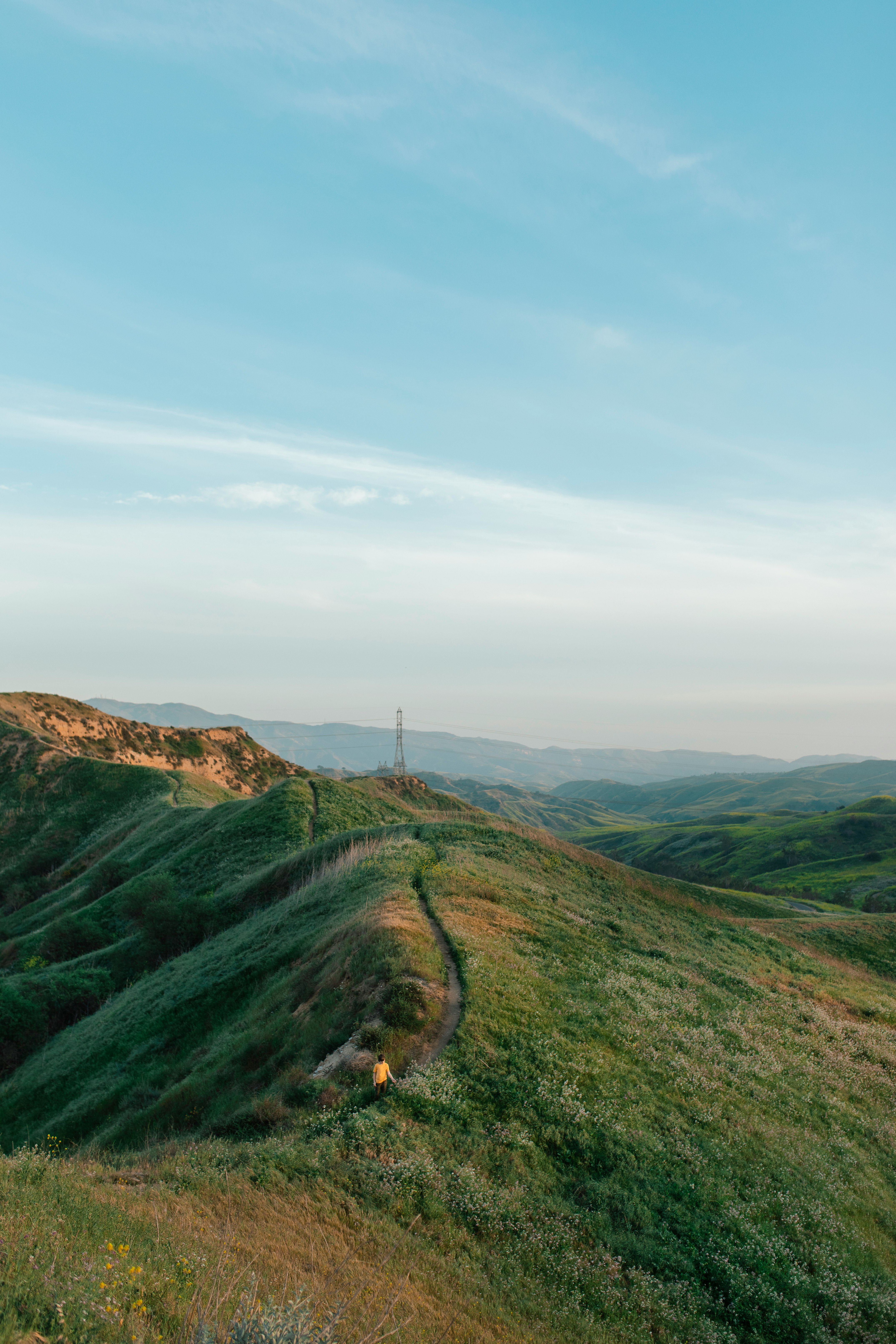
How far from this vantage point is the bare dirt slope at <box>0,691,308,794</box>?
324 feet

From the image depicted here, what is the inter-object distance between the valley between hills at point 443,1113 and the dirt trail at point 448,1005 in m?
0.14

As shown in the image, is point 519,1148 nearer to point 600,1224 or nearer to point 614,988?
point 600,1224

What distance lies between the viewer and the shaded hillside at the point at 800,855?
4154 inches

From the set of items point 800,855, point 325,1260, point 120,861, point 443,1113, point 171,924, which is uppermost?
point 325,1260

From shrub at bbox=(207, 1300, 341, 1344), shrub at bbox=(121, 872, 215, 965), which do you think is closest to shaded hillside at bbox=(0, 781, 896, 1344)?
shrub at bbox=(207, 1300, 341, 1344)

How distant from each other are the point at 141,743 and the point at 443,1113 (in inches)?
4087

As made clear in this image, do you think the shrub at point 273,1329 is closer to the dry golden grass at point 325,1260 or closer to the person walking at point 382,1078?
the dry golden grass at point 325,1260

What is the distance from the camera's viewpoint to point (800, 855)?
134m

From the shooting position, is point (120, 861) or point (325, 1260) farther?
point (120, 861)

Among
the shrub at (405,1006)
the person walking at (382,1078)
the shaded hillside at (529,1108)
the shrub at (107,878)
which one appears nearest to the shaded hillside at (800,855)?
the shaded hillside at (529,1108)

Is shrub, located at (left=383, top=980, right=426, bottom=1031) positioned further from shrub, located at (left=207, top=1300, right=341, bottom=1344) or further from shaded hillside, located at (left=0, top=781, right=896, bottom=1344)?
shrub, located at (left=207, top=1300, right=341, bottom=1344)

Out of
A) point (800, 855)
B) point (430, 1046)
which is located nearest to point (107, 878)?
point (430, 1046)

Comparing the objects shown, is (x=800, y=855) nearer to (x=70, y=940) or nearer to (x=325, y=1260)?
(x=70, y=940)

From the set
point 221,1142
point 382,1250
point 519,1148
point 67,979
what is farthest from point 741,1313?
point 67,979
